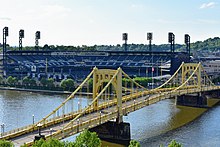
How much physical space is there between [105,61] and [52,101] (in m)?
41.3

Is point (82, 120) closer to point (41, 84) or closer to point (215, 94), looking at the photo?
point (215, 94)

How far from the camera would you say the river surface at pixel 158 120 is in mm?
32875

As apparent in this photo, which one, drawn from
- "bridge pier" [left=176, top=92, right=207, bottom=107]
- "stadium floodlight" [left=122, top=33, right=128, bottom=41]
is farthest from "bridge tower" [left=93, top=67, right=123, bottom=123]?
"stadium floodlight" [left=122, top=33, right=128, bottom=41]

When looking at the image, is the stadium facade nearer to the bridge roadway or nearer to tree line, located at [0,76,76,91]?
tree line, located at [0,76,76,91]

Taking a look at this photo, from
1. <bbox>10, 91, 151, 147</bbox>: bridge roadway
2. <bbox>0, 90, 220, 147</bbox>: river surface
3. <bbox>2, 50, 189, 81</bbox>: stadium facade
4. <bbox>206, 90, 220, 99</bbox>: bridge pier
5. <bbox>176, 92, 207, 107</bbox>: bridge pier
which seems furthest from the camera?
<bbox>2, 50, 189, 81</bbox>: stadium facade

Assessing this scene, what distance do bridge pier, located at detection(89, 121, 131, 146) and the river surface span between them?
103 cm

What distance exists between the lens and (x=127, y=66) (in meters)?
88.9

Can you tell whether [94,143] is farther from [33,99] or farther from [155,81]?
[155,81]

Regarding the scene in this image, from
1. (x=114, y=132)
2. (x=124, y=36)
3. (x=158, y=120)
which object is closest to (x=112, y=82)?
(x=114, y=132)

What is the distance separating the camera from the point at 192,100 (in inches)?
2063

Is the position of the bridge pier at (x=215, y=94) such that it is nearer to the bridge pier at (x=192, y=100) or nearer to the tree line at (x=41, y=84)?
the bridge pier at (x=192, y=100)

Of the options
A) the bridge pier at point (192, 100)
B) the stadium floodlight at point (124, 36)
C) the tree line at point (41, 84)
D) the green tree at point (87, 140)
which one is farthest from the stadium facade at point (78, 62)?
the green tree at point (87, 140)

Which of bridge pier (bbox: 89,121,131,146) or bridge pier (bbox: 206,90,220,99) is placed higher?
bridge pier (bbox: 206,90,220,99)

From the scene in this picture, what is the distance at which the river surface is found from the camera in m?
32.9
